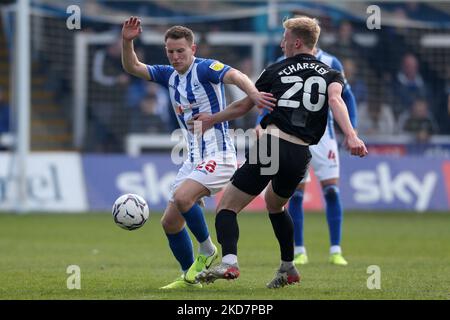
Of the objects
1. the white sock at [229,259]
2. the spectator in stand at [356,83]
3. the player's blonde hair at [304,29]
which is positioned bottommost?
the white sock at [229,259]

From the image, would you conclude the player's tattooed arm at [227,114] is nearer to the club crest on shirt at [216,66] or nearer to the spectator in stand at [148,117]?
the club crest on shirt at [216,66]

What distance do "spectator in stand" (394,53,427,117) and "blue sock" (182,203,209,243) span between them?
13.1 metres

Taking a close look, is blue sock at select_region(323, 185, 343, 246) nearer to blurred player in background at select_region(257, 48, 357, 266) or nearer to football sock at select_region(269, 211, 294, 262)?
blurred player in background at select_region(257, 48, 357, 266)

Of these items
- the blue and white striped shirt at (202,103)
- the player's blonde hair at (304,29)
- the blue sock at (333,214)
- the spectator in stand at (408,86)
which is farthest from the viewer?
the spectator in stand at (408,86)

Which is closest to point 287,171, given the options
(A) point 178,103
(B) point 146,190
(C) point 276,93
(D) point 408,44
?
(C) point 276,93

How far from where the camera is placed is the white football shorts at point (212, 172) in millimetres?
8578

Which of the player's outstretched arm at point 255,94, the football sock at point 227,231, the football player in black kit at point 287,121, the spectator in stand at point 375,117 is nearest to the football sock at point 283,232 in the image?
the football player in black kit at point 287,121

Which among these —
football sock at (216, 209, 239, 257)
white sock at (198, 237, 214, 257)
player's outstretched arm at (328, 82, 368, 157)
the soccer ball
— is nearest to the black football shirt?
player's outstretched arm at (328, 82, 368, 157)

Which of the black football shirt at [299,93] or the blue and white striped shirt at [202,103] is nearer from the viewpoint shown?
the black football shirt at [299,93]

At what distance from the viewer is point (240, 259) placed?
11.6 meters

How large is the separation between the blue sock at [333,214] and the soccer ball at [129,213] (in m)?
3.30

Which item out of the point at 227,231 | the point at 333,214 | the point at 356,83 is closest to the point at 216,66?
the point at 227,231

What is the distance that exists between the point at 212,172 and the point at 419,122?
42.6ft

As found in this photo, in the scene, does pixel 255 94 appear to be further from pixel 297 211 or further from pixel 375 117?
pixel 375 117
